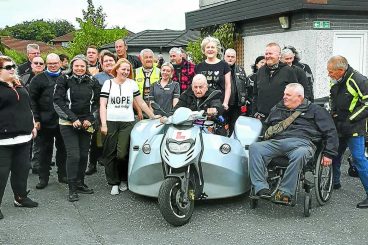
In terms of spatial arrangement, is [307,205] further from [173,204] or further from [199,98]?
[199,98]

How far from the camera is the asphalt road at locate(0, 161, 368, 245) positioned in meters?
4.82

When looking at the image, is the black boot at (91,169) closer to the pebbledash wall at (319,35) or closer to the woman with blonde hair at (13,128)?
the woman with blonde hair at (13,128)

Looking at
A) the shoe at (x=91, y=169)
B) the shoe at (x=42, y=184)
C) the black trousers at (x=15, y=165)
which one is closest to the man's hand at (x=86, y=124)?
the black trousers at (x=15, y=165)

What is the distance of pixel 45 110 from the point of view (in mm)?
6820

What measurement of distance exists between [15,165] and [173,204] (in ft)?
6.58

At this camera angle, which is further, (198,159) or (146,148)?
(146,148)

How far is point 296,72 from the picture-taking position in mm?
6535

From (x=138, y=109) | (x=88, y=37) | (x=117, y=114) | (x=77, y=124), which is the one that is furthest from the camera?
(x=88, y=37)

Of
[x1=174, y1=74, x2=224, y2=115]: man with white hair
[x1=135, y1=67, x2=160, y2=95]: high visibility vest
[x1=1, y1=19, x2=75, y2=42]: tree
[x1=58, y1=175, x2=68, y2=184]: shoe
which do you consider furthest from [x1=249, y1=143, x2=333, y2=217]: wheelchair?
[x1=1, y1=19, x2=75, y2=42]: tree

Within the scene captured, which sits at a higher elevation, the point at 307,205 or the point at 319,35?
the point at 319,35

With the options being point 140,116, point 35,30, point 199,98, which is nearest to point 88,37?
point 140,116

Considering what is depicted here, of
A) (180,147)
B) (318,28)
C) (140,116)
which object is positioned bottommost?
(180,147)

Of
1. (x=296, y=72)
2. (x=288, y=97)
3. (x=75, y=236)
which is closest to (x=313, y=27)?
(x=296, y=72)

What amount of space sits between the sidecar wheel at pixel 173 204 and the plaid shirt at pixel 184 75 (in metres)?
2.78
